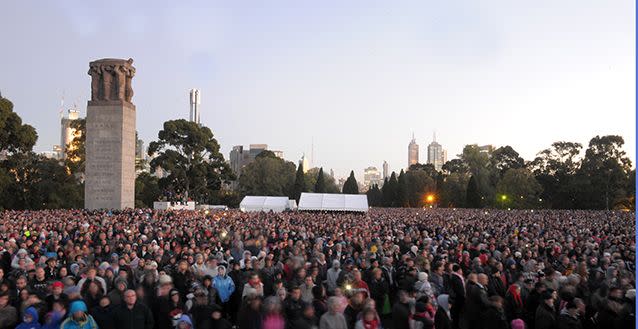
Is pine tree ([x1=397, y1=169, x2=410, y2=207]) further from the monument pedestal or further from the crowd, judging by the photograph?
the crowd

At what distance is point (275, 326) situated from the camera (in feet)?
19.5

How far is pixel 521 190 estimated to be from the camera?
65.7 meters

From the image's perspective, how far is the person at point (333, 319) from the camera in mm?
5789

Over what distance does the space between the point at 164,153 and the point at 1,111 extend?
16.4 meters

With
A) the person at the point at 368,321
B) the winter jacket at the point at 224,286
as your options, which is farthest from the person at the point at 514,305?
the winter jacket at the point at 224,286

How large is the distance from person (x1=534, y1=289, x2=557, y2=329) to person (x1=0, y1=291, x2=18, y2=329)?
594cm

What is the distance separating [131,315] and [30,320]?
3.25ft

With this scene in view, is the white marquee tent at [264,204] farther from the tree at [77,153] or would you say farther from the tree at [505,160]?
the tree at [505,160]

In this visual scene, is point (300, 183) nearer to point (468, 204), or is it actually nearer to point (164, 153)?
point (468, 204)

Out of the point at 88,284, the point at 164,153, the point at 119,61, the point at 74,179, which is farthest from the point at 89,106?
the point at 88,284

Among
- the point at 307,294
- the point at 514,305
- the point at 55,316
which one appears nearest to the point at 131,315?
the point at 55,316

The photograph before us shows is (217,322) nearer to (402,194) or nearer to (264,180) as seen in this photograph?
(264,180)

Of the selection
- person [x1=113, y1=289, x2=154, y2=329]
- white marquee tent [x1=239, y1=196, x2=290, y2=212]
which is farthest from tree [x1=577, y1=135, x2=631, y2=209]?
person [x1=113, y1=289, x2=154, y2=329]

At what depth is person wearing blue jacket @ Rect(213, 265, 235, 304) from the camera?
814cm
